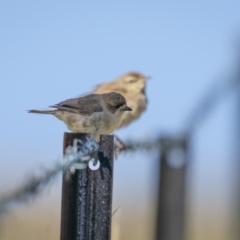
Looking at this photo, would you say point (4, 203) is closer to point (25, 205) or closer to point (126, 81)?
point (25, 205)

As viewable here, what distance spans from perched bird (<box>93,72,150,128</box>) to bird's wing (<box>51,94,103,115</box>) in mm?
3006

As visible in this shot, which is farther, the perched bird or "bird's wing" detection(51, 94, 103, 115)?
the perched bird

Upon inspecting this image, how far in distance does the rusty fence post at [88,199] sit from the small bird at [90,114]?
10.3ft

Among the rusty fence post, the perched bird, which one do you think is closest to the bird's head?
the perched bird

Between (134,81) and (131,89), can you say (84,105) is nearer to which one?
(131,89)

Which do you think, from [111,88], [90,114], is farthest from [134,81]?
[90,114]

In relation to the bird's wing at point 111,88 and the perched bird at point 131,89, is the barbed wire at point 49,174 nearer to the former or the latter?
the perched bird at point 131,89

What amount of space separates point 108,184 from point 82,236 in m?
0.23

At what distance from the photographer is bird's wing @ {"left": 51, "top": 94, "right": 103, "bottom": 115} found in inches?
258

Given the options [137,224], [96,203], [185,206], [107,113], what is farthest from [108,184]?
[137,224]

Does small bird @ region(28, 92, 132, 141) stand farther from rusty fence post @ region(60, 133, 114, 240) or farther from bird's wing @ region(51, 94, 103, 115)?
rusty fence post @ region(60, 133, 114, 240)

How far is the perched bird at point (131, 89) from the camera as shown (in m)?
10.0

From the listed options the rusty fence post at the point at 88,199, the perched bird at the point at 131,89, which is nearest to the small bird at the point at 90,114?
the perched bird at the point at 131,89

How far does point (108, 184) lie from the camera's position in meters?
3.23
